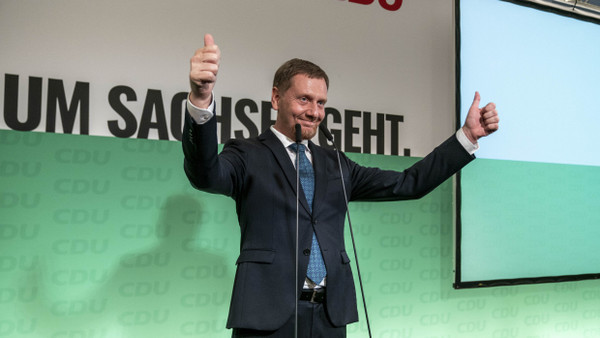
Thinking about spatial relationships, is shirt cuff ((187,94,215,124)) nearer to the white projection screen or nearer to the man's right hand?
the man's right hand

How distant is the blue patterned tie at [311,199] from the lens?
4.75ft

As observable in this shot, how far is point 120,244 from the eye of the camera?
2150 millimetres

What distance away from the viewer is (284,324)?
1396 mm

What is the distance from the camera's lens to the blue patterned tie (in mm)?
1449

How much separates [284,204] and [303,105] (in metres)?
0.32

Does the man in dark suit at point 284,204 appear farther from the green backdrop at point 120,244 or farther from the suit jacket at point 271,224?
the green backdrop at point 120,244

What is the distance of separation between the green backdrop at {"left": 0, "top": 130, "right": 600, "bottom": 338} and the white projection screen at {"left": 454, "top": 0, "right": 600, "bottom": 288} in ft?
1.65

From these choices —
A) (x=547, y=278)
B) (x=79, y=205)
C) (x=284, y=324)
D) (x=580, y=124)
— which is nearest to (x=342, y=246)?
(x=284, y=324)

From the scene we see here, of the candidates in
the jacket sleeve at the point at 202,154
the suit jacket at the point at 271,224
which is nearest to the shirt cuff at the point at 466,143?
the suit jacket at the point at 271,224

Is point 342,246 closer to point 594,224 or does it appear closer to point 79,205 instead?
point 79,205

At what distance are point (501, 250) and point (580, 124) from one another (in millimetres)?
932

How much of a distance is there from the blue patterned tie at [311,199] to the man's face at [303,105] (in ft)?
0.21

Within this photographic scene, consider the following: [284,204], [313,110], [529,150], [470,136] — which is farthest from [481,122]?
[529,150]

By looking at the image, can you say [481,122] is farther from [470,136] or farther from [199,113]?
[199,113]
